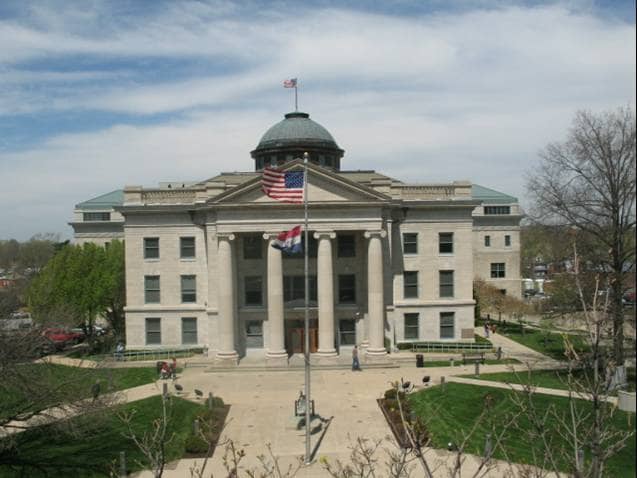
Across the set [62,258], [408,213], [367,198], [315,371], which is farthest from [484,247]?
[62,258]

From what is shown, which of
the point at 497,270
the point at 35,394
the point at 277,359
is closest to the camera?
the point at 35,394

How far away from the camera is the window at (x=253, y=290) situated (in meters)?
43.1

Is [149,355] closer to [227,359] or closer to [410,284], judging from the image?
[227,359]

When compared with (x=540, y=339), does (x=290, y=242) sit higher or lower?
higher

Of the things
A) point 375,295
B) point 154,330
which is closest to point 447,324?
point 375,295

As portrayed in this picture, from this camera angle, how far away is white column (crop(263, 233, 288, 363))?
40.1 meters

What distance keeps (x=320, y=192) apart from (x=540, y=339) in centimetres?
2545

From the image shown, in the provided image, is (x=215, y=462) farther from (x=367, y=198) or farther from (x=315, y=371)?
(x=367, y=198)

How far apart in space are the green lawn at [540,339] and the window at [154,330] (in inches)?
1184

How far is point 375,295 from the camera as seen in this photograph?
134 ft

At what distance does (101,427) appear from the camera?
2459cm

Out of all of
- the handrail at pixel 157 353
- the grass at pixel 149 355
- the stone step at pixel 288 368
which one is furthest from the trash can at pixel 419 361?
the grass at pixel 149 355

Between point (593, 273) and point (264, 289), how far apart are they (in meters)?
22.7

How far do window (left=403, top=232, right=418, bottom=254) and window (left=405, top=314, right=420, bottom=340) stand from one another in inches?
202
